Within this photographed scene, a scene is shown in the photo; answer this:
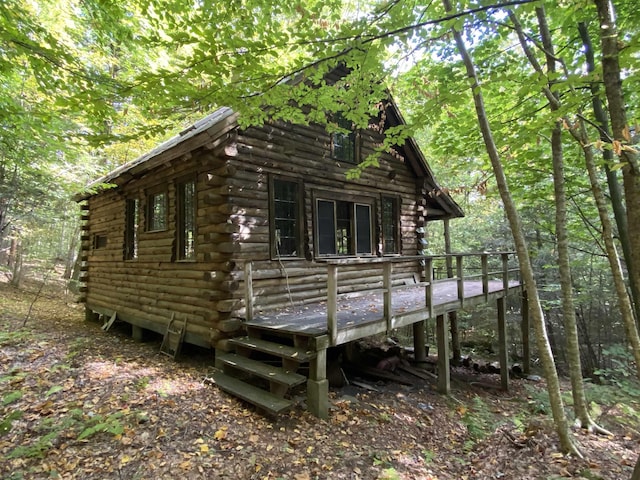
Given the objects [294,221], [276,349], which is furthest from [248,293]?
[294,221]

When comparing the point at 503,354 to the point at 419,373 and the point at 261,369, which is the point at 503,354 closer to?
the point at 419,373

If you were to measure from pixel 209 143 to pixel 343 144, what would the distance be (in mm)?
4258

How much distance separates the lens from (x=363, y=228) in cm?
953

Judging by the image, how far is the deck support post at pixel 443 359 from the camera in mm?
7297

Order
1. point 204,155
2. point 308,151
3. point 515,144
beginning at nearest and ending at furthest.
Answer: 1. point 515,144
2. point 204,155
3. point 308,151

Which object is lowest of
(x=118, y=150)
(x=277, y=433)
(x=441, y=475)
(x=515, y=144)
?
(x=441, y=475)

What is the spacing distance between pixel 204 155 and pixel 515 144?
5539mm

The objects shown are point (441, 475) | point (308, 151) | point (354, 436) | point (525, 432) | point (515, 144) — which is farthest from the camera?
point (308, 151)

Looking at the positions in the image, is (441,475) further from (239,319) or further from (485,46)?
(485,46)

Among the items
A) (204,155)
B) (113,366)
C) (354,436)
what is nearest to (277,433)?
(354,436)

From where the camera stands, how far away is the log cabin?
5.53 metres

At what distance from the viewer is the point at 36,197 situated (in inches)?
486

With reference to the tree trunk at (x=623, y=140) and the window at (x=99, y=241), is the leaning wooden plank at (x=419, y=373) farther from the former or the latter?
→ the window at (x=99, y=241)

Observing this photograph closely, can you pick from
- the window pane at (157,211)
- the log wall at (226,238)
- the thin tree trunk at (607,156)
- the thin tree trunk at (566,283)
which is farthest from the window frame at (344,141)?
the thin tree trunk at (607,156)
